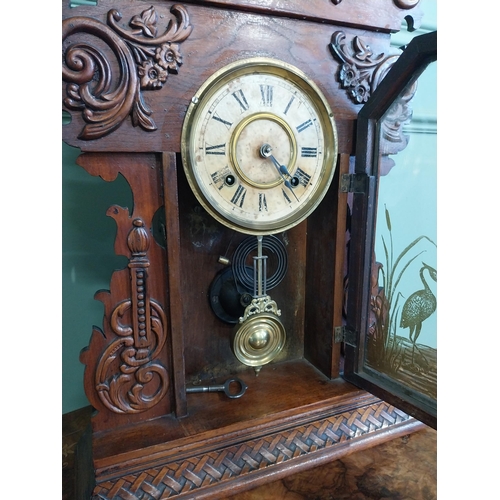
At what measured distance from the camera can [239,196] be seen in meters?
0.99

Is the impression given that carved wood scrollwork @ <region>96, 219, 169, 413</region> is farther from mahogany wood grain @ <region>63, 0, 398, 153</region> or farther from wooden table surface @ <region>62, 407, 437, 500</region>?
wooden table surface @ <region>62, 407, 437, 500</region>

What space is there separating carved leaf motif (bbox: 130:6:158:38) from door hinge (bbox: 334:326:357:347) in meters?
0.84

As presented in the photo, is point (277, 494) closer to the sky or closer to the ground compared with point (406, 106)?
closer to the ground

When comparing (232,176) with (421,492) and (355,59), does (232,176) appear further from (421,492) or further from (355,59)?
(421,492)

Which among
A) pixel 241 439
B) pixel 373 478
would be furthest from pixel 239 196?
pixel 373 478

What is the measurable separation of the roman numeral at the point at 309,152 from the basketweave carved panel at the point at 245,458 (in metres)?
0.64

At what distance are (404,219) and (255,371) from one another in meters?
0.58

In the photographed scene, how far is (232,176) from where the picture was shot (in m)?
0.98

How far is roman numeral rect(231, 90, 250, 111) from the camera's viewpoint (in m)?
0.95

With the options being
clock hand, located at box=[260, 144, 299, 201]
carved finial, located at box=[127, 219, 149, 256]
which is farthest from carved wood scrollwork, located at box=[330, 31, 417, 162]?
carved finial, located at box=[127, 219, 149, 256]

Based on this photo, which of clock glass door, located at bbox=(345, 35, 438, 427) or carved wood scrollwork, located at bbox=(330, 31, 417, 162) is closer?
clock glass door, located at bbox=(345, 35, 438, 427)

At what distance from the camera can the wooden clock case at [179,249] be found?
2.82 feet

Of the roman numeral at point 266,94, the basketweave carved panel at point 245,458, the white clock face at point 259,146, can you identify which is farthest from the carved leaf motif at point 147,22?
the basketweave carved panel at point 245,458

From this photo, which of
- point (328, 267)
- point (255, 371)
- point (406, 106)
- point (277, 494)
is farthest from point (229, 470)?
point (406, 106)
